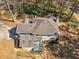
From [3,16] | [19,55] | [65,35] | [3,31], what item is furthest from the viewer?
[3,16]

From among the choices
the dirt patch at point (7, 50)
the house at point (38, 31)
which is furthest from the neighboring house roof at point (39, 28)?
the dirt patch at point (7, 50)

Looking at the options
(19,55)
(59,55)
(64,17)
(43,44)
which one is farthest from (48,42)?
(64,17)

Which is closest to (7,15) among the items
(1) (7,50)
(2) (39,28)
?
(2) (39,28)

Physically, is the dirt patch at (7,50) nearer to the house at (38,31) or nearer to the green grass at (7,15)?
the house at (38,31)

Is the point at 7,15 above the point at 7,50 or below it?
below

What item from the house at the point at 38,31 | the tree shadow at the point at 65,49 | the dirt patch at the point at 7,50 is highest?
the dirt patch at the point at 7,50

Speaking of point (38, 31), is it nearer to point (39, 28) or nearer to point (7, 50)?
point (39, 28)

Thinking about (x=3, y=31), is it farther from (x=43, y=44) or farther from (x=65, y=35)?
(x=65, y=35)

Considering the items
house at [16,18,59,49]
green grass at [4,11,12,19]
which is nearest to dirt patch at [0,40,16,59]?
house at [16,18,59,49]

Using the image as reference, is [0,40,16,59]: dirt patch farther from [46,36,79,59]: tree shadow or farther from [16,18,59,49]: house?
[46,36,79,59]: tree shadow

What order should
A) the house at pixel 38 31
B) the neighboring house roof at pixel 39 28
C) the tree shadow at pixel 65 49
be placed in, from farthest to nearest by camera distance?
1. the neighboring house roof at pixel 39 28
2. the house at pixel 38 31
3. the tree shadow at pixel 65 49

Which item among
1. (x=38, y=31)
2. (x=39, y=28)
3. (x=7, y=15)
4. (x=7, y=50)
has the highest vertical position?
(x=7, y=50)
